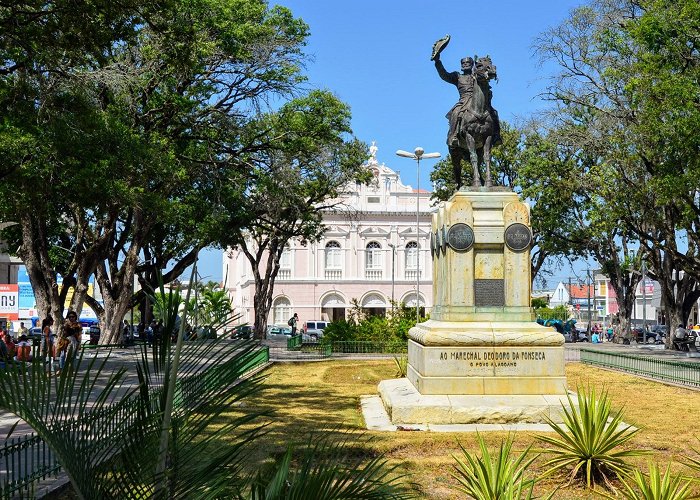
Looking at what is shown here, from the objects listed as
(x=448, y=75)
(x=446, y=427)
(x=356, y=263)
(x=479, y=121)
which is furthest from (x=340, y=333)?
(x=356, y=263)

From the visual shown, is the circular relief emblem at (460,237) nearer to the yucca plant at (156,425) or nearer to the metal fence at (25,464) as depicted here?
the metal fence at (25,464)

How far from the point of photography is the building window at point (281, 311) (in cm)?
6500

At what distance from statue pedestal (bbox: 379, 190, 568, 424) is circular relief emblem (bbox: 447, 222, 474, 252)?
0.6 inches

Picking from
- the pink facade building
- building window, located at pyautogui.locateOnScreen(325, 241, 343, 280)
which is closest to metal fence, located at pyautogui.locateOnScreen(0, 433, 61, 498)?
the pink facade building

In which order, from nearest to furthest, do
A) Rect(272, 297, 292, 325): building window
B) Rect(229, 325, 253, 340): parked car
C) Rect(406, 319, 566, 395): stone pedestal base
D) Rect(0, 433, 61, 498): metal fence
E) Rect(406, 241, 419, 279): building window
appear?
1. Rect(229, 325, 253, 340): parked car
2. Rect(0, 433, 61, 498): metal fence
3. Rect(406, 319, 566, 395): stone pedestal base
4. Rect(272, 297, 292, 325): building window
5. Rect(406, 241, 419, 279): building window

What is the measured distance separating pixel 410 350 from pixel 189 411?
36.3 feet

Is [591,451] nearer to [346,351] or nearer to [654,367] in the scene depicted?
[654,367]

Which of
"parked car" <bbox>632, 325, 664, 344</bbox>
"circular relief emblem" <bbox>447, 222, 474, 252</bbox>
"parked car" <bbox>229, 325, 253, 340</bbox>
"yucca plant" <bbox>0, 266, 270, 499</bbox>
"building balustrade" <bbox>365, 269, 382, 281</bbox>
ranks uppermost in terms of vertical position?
"building balustrade" <bbox>365, 269, 382, 281</bbox>

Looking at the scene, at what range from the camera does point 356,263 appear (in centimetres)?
6525

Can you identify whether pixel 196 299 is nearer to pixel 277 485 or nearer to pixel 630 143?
pixel 277 485

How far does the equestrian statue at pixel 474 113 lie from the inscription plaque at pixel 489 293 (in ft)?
5.63

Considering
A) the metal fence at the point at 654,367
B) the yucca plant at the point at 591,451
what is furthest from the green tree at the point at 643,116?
the yucca plant at the point at 591,451

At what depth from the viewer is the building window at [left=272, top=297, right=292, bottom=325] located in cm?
6500

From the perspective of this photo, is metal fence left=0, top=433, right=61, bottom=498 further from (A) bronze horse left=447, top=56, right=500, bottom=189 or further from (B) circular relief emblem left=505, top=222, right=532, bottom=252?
(A) bronze horse left=447, top=56, right=500, bottom=189
